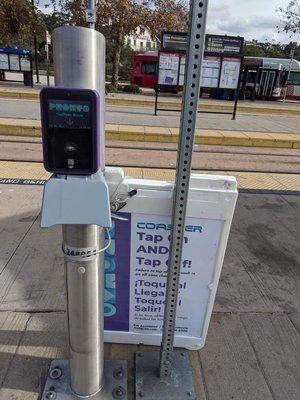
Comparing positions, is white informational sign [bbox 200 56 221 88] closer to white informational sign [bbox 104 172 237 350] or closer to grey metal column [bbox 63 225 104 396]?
white informational sign [bbox 104 172 237 350]

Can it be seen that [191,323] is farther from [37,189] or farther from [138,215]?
[37,189]

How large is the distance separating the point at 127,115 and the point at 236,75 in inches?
141

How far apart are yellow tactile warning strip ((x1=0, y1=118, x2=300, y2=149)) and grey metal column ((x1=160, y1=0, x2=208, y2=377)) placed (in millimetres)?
7000

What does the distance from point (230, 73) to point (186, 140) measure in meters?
10.3

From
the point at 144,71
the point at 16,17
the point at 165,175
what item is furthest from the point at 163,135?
the point at 144,71

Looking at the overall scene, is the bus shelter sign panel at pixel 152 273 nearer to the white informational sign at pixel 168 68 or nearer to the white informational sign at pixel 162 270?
the white informational sign at pixel 162 270

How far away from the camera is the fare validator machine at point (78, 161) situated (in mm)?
1309

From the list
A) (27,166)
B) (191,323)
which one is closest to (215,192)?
(191,323)

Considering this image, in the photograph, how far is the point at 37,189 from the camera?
15.9 feet

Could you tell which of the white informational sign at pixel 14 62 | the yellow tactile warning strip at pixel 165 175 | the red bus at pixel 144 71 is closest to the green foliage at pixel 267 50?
the red bus at pixel 144 71

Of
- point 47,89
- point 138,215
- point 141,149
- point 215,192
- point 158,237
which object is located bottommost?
point 141,149

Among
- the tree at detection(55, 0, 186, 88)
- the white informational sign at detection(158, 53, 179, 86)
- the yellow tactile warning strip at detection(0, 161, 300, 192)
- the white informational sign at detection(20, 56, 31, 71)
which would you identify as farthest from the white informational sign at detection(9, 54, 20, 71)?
the yellow tactile warning strip at detection(0, 161, 300, 192)

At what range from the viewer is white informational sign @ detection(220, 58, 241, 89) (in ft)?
35.0

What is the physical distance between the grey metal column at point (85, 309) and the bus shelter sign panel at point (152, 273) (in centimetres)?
30
